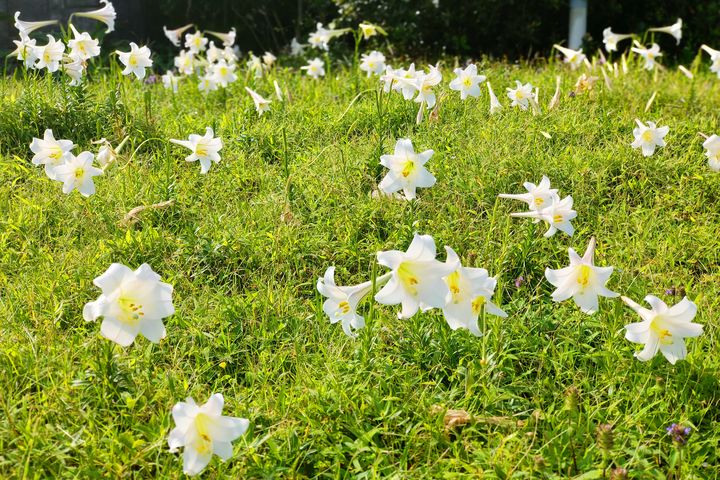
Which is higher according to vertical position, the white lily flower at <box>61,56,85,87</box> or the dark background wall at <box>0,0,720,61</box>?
the white lily flower at <box>61,56,85,87</box>

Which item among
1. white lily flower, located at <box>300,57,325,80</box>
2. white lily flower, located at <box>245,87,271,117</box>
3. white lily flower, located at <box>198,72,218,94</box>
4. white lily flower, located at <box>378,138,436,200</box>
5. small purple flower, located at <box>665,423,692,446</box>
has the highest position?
white lily flower, located at <box>378,138,436,200</box>

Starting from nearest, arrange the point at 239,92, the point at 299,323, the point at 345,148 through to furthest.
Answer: the point at 299,323 < the point at 345,148 < the point at 239,92

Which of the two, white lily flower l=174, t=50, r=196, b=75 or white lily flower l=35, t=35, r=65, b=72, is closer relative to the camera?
white lily flower l=35, t=35, r=65, b=72

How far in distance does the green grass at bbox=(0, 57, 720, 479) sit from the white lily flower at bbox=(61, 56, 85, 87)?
0.09 meters

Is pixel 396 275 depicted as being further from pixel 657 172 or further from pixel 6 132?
pixel 6 132

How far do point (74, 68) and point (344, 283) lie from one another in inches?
84.9

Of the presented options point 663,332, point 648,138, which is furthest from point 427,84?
point 663,332

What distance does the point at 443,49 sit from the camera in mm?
7102

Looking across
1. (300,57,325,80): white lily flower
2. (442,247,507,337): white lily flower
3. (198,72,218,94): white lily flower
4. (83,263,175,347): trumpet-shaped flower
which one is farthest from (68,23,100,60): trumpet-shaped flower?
(442,247,507,337): white lily flower

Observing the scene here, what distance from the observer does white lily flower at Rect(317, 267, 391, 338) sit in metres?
2.48

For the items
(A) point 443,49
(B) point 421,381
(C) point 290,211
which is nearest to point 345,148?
(C) point 290,211

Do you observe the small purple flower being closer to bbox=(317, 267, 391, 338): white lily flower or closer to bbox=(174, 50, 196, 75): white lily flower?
bbox=(317, 267, 391, 338): white lily flower

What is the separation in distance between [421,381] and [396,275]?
0.55m

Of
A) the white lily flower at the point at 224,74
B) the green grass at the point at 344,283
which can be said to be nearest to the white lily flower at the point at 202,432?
the green grass at the point at 344,283
